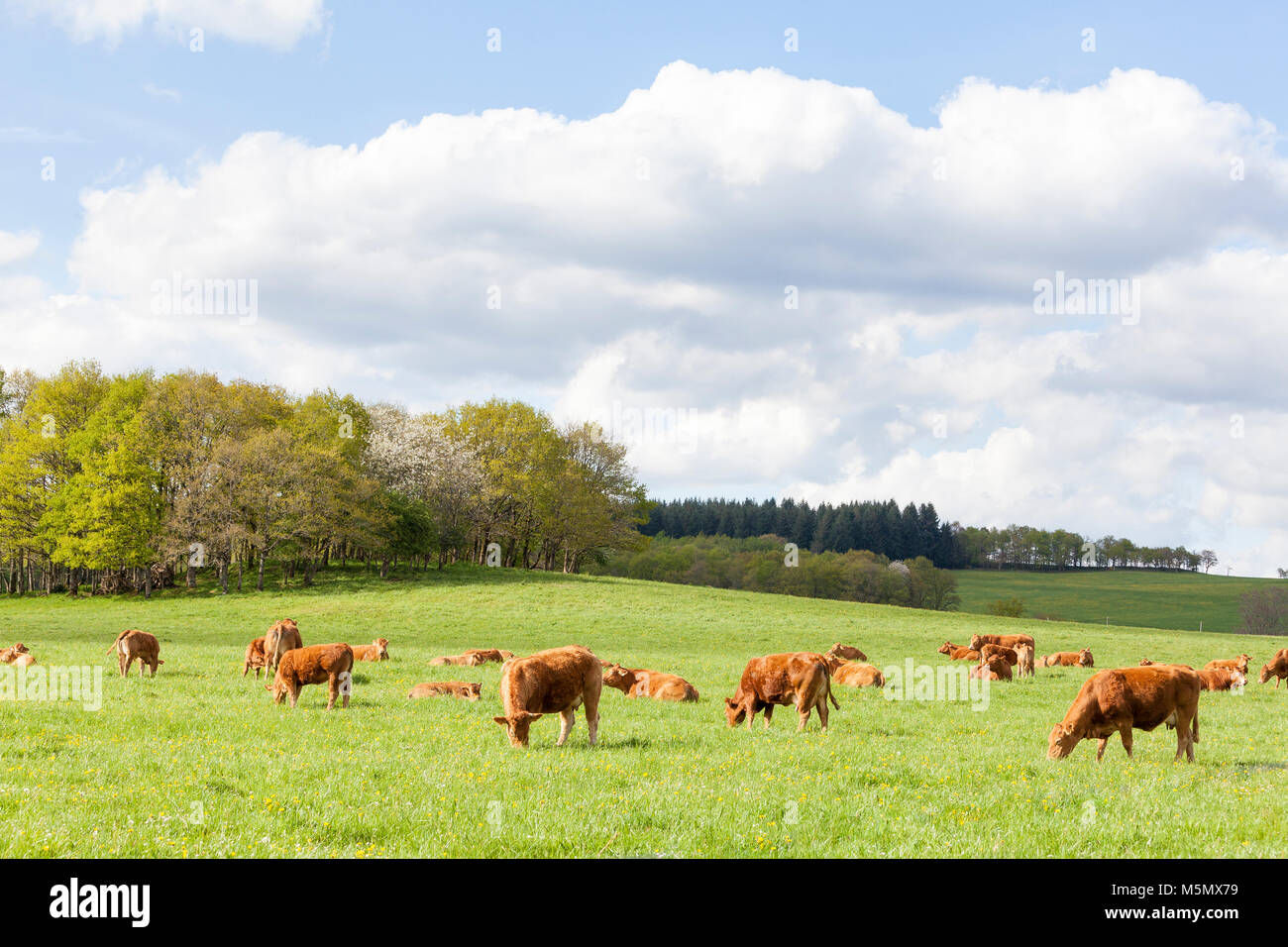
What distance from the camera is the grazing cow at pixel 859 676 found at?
2492 cm

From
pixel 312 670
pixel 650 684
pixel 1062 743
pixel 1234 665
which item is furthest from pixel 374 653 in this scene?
pixel 1234 665

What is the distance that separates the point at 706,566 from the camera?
126m

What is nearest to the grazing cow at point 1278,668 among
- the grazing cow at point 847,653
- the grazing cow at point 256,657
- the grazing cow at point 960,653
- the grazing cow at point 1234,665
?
the grazing cow at point 1234,665

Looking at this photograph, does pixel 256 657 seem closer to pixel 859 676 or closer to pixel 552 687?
pixel 552 687

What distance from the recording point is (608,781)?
10.8 metres

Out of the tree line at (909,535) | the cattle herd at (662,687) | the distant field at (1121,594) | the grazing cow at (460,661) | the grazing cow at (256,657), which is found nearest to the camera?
the cattle herd at (662,687)

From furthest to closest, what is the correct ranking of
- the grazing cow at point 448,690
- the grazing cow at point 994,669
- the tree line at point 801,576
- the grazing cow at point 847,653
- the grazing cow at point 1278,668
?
the tree line at point 801,576, the grazing cow at point 847,653, the grazing cow at point 1278,668, the grazing cow at point 994,669, the grazing cow at point 448,690

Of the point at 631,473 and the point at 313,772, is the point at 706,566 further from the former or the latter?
the point at 313,772

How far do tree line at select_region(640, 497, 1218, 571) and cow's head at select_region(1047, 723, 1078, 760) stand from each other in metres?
152

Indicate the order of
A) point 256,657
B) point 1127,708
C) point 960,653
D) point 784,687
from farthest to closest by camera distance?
point 960,653, point 256,657, point 784,687, point 1127,708

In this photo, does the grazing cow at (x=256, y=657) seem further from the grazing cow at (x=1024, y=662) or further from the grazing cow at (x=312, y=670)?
the grazing cow at (x=1024, y=662)

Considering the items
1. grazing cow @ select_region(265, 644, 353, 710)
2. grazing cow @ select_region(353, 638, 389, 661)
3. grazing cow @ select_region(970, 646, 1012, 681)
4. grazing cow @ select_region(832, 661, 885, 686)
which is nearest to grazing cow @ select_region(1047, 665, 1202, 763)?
grazing cow @ select_region(832, 661, 885, 686)

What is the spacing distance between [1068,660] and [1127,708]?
2403 centimetres

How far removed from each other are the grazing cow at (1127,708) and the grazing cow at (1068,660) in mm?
21585
